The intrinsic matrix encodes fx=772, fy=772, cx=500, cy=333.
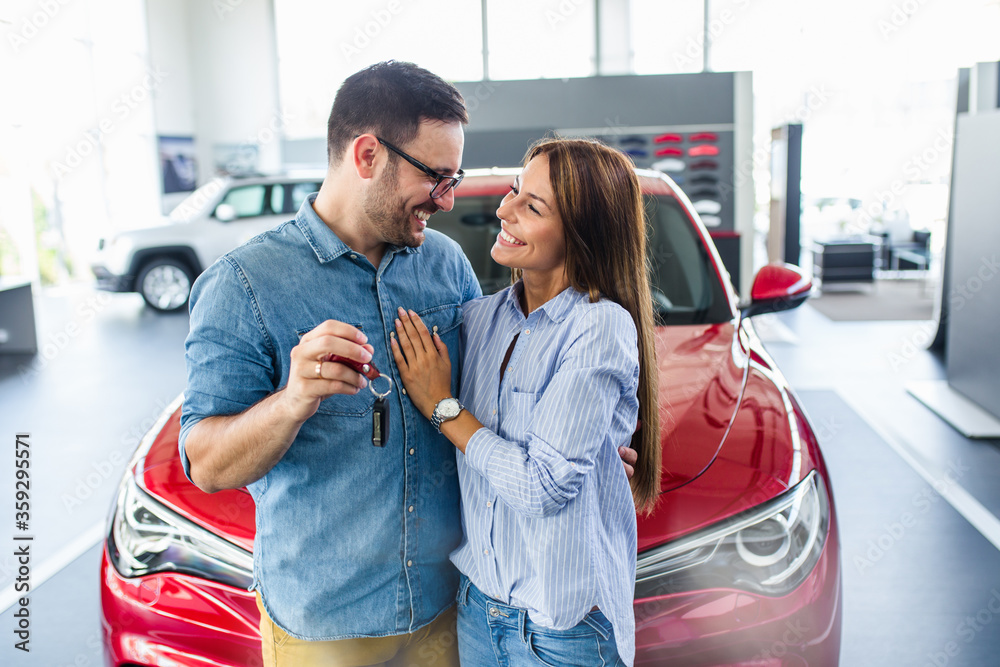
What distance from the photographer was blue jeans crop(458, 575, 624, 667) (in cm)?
118

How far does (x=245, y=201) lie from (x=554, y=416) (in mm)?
8290

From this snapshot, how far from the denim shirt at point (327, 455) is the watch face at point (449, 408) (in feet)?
0.26

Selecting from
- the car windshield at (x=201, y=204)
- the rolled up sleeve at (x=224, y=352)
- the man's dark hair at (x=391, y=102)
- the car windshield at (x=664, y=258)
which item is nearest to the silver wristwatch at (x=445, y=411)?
the rolled up sleeve at (x=224, y=352)

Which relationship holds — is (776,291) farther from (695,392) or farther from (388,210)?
(388,210)

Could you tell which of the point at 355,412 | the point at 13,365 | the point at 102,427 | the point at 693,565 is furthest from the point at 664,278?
the point at 13,365

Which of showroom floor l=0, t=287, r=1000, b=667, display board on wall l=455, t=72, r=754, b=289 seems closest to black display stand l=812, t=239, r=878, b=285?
showroom floor l=0, t=287, r=1000, b=667

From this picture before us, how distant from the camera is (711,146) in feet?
21.2

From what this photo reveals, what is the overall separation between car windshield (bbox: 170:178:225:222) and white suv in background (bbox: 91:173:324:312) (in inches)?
0.8

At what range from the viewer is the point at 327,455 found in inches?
47.4

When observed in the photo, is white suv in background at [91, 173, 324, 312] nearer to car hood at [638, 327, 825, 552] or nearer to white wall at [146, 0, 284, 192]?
white wall at [146, 0, 284, 192]

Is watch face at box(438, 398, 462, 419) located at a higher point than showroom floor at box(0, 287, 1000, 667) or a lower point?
higher

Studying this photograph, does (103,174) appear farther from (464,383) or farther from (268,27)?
(464,383)

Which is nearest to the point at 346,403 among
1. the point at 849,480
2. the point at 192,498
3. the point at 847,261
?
the point at 192,498

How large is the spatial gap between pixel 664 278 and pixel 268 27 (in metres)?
15.1
